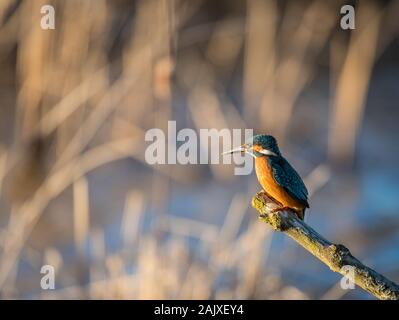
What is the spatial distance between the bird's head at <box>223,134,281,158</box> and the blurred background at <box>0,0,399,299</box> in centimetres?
128

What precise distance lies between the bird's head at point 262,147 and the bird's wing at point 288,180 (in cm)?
2

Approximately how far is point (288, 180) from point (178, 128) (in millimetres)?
2661

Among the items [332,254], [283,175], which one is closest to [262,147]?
[283,175]

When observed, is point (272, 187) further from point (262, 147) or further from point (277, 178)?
point (262, 147)

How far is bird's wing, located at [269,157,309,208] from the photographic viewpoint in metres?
2.10

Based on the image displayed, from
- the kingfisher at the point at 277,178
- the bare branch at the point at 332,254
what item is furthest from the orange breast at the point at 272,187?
the bare branch at the point at 332,254

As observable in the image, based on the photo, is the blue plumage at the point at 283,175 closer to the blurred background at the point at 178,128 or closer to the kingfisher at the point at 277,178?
the kingfisher at the point at 277,178

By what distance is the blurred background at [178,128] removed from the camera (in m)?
3.60

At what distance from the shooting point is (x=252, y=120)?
4.49 meters

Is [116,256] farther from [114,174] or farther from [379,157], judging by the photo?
[379,157]

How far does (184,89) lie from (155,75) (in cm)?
67

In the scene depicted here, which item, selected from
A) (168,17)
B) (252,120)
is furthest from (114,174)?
(168,17)

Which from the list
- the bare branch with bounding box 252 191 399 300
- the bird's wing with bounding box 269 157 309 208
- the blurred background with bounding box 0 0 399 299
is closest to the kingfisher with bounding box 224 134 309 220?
the bird's wing with bounding box 269 157 309 208
